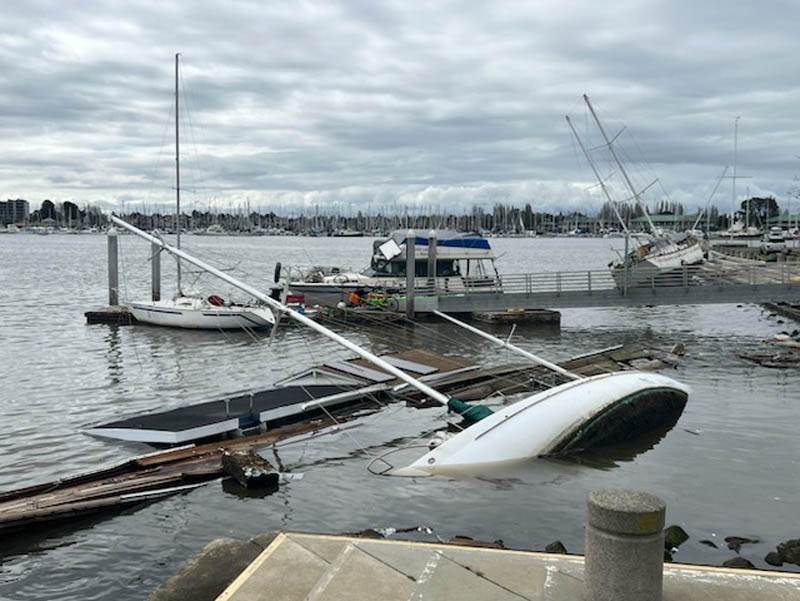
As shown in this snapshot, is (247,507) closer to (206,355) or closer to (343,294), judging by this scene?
(206,355)

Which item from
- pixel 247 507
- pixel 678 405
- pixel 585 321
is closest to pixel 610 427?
pixel 678 405

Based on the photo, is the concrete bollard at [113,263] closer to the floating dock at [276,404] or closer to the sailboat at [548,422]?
the floating dock at [276,404]

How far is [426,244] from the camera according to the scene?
149 ft

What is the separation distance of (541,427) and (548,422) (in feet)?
0.68

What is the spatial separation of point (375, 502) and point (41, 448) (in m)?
8.28

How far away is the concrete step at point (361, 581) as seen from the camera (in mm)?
6926

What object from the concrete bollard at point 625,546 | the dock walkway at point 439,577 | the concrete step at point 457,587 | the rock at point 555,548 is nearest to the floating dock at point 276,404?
the rock at point 555,548

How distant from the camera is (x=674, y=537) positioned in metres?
12.0

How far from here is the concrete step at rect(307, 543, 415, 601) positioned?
693cm

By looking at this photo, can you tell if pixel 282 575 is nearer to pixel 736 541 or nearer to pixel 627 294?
pixel 736 541

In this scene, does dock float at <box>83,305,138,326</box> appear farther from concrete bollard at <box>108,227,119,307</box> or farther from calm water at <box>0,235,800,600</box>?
calm water at <box>0,235,800,600</box>

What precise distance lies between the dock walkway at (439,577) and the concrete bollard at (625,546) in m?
0.76

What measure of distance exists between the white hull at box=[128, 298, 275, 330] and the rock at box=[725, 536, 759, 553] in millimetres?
26984

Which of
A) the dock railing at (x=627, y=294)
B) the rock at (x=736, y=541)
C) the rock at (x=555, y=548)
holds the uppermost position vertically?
the dock railing at (x=627, y=294)
